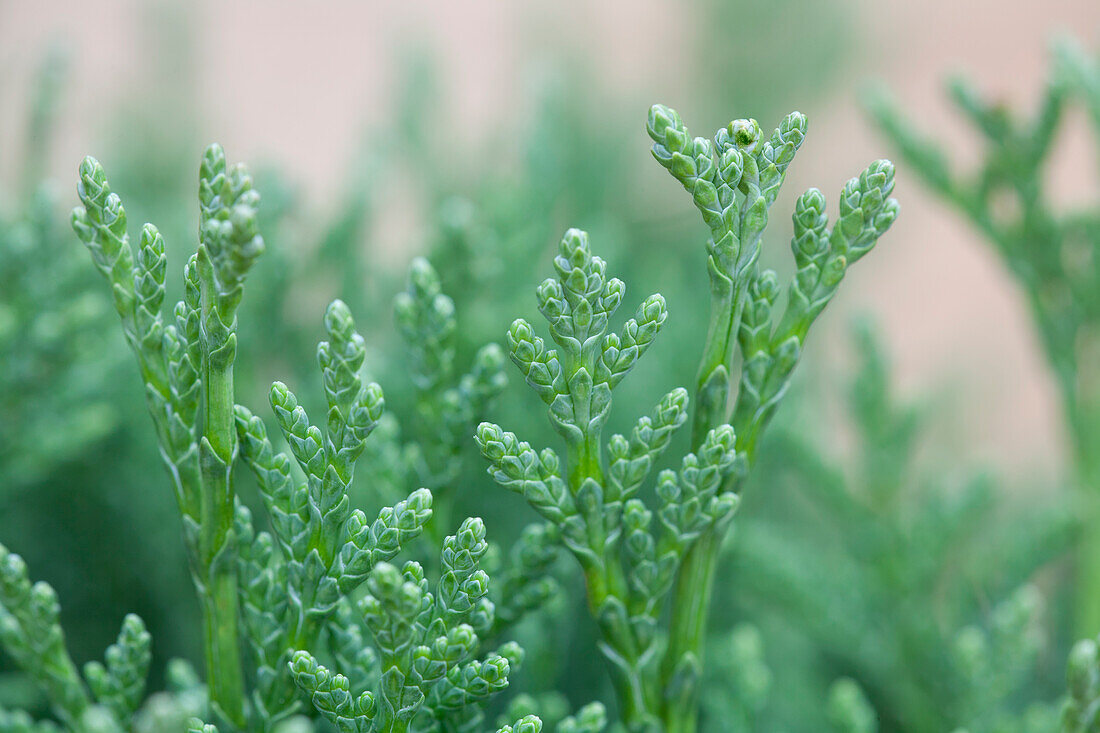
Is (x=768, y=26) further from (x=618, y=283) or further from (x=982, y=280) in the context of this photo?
(x=982, y=280)

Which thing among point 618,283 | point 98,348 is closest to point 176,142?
point 98,348

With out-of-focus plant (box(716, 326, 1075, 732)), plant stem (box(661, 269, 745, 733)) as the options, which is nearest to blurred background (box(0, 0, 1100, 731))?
out-of-focus plant (box(716, 326, 1075, 732))

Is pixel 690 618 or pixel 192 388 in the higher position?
pixel 192 388

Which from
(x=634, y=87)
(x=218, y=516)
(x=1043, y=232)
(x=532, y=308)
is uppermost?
(x=634, y=87)

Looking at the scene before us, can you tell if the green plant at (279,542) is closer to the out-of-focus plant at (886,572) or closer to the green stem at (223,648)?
the green stem at (223,648)

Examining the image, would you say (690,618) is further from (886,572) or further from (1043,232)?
(1043,232)

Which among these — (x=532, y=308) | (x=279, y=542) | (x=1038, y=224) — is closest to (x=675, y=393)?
(x=279, y=542)
